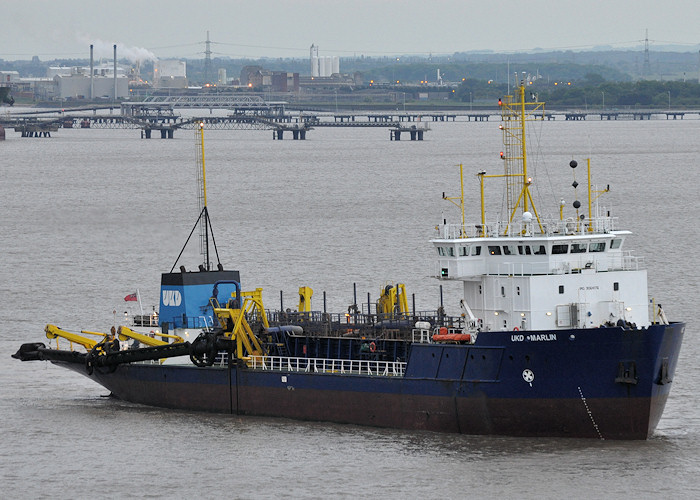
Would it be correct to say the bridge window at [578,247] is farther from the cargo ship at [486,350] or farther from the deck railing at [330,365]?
the deck railing at [330,365]

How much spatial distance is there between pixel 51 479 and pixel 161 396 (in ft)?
30.2

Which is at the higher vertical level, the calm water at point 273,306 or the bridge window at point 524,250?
the bridge window at point 524,250

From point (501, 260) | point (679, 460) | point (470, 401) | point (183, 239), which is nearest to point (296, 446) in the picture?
point (470, 401)

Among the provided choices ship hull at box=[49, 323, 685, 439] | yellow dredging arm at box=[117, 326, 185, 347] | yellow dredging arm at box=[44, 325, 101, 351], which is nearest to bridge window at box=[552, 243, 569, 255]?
ship hull at box=[49, 323, 685, 439]

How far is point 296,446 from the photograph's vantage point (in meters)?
39.9

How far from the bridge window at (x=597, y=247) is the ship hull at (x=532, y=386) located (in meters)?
3.09

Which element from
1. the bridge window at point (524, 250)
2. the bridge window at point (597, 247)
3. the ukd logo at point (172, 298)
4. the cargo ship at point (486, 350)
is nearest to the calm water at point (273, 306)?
the cargo ship at point (486, 350)

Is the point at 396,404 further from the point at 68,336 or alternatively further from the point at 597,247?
the point at 68,336

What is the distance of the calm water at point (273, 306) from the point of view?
36.4 meters

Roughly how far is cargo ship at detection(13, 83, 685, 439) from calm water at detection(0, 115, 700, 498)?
2.39 ft

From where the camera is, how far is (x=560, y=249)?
130 feet

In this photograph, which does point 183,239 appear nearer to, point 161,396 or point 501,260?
point 161,396

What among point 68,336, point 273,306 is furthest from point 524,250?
point 273,306

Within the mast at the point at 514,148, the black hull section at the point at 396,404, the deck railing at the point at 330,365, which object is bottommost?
the black hull section at the point at 396,404
